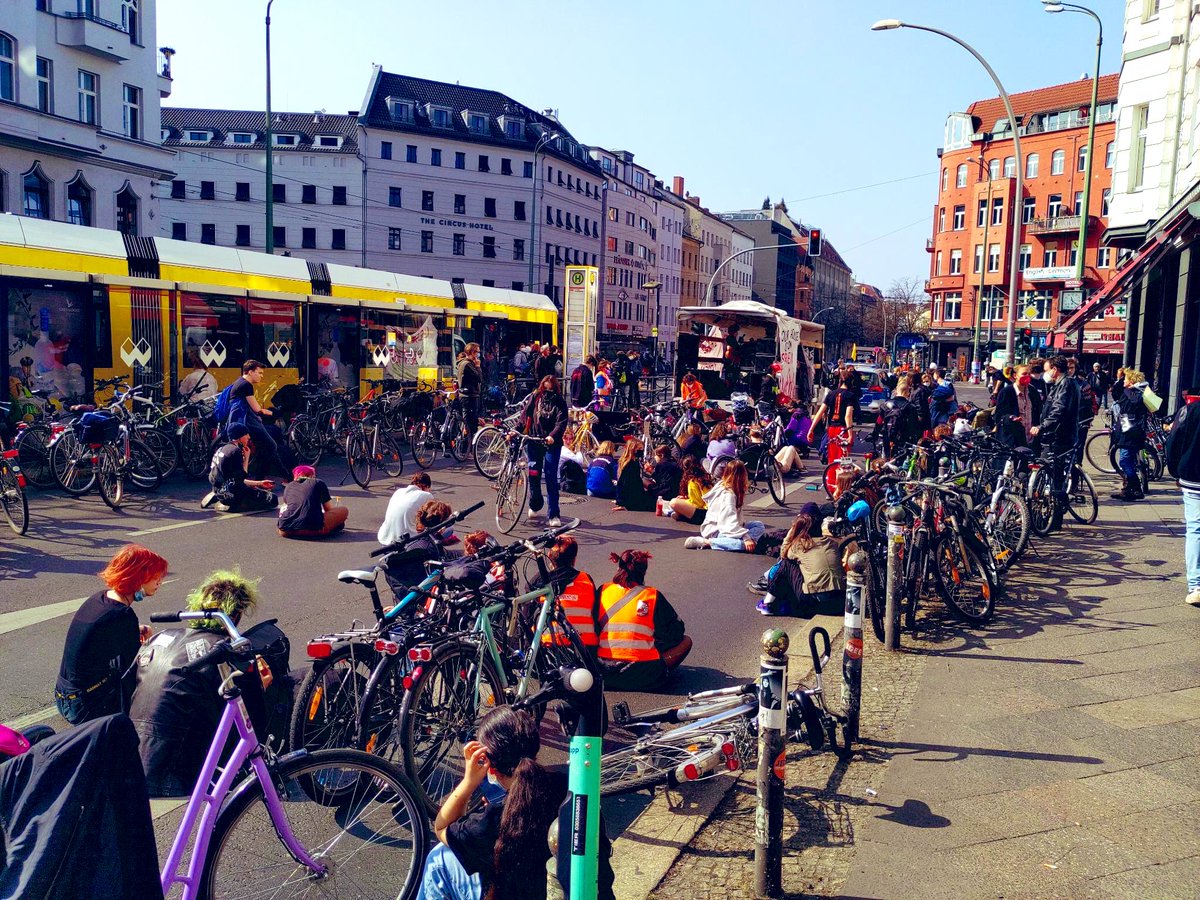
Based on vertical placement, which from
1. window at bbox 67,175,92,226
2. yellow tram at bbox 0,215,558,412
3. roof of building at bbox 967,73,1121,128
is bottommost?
yellow tram at bbox 0,215,558,412

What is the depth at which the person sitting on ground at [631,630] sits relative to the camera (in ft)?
21.1

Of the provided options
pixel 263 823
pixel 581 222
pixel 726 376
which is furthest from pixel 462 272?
pixel 263 823

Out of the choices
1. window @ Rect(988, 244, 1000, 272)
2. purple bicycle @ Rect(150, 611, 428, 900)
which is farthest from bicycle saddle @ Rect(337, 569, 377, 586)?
window @ Rect(988, 244, 1000, 272)

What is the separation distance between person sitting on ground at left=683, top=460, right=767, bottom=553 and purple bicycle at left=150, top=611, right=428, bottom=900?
7.59 m

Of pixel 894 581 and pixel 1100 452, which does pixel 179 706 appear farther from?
pixel 1100 452

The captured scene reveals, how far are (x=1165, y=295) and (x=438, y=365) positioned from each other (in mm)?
16681

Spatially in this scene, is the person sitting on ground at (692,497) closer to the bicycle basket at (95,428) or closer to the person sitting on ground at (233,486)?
the person sitting on ground at (233,486)

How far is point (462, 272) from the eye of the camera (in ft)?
247

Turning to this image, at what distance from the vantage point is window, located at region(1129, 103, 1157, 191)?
2359cm

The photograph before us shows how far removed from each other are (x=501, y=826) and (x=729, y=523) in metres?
8.27

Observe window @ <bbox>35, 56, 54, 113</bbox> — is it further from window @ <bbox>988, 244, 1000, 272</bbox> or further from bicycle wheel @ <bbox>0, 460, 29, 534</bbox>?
window @ <bbox>988, 244, 1000, 272</bbox>

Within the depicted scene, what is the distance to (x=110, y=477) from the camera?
12.4m

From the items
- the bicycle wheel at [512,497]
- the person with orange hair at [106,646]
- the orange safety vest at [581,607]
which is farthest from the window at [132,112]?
the person with orange hair at [106,646]

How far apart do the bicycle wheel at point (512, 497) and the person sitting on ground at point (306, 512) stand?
1826 mm
